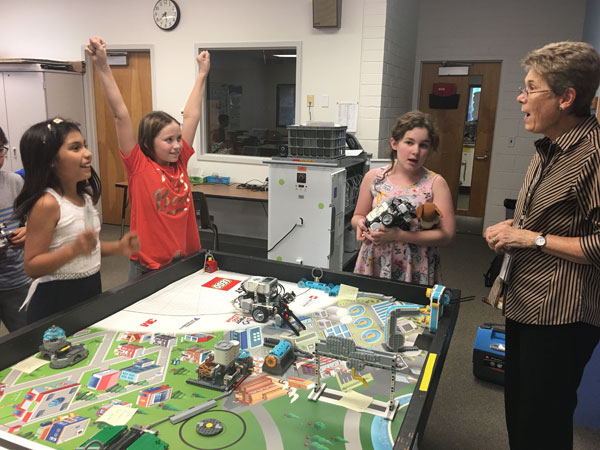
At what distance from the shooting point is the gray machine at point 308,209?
339 cm

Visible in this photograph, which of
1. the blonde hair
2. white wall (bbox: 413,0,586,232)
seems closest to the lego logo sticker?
the blonde hair

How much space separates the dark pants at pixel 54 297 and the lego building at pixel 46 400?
1.61 feet

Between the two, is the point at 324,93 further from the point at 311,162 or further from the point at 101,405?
the point at 101,405

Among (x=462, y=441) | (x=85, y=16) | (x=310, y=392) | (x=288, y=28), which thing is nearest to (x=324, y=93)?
(x=288, y=28)

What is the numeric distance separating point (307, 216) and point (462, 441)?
183cm

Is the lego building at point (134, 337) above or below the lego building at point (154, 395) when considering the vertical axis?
above

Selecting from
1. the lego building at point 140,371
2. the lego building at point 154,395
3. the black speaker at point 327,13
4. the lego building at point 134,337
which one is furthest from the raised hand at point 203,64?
the black speaker at point 327,13

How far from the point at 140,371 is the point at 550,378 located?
1.12 meters

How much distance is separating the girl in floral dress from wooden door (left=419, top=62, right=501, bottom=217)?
13.1ft

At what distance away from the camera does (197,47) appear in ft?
16.4

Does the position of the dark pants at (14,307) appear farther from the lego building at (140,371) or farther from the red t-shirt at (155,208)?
the lego building at (140,371)

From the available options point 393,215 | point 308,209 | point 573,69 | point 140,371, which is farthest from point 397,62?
point 140,371

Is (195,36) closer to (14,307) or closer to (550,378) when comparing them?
(14,307)

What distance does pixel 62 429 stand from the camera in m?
1.04
